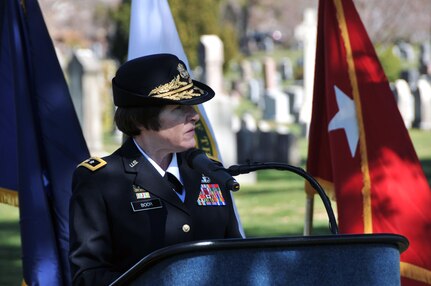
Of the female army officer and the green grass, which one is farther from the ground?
the female army officer

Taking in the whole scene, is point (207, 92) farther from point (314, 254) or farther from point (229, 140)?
point (229, 140)

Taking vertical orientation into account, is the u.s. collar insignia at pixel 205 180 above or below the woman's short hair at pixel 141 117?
below

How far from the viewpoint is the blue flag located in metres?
4.89

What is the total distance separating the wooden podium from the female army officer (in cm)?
63

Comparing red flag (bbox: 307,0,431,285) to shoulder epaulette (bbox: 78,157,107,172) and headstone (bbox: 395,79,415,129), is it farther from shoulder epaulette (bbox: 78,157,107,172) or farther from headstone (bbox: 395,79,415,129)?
headstone (bbox: 395,79,415,129)

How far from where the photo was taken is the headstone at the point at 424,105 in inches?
904

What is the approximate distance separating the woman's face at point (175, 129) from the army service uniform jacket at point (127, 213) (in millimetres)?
119

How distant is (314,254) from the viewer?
8.92ft

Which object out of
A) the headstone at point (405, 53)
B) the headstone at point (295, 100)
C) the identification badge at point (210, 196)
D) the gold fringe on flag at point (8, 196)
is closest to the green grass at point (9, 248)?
the gold fringe on flag at point (8, 196)

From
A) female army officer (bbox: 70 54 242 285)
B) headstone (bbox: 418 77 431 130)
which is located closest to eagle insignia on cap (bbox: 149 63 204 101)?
female army officer (bbox: 70 54 242 285)

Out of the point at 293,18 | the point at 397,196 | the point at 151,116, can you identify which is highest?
the point at 151,116

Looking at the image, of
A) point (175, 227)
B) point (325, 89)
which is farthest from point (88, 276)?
point (325, 89)

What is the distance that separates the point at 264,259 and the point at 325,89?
3065mm

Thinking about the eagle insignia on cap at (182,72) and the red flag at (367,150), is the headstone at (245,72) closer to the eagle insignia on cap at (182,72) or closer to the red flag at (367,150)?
the red flag at (367,150)
